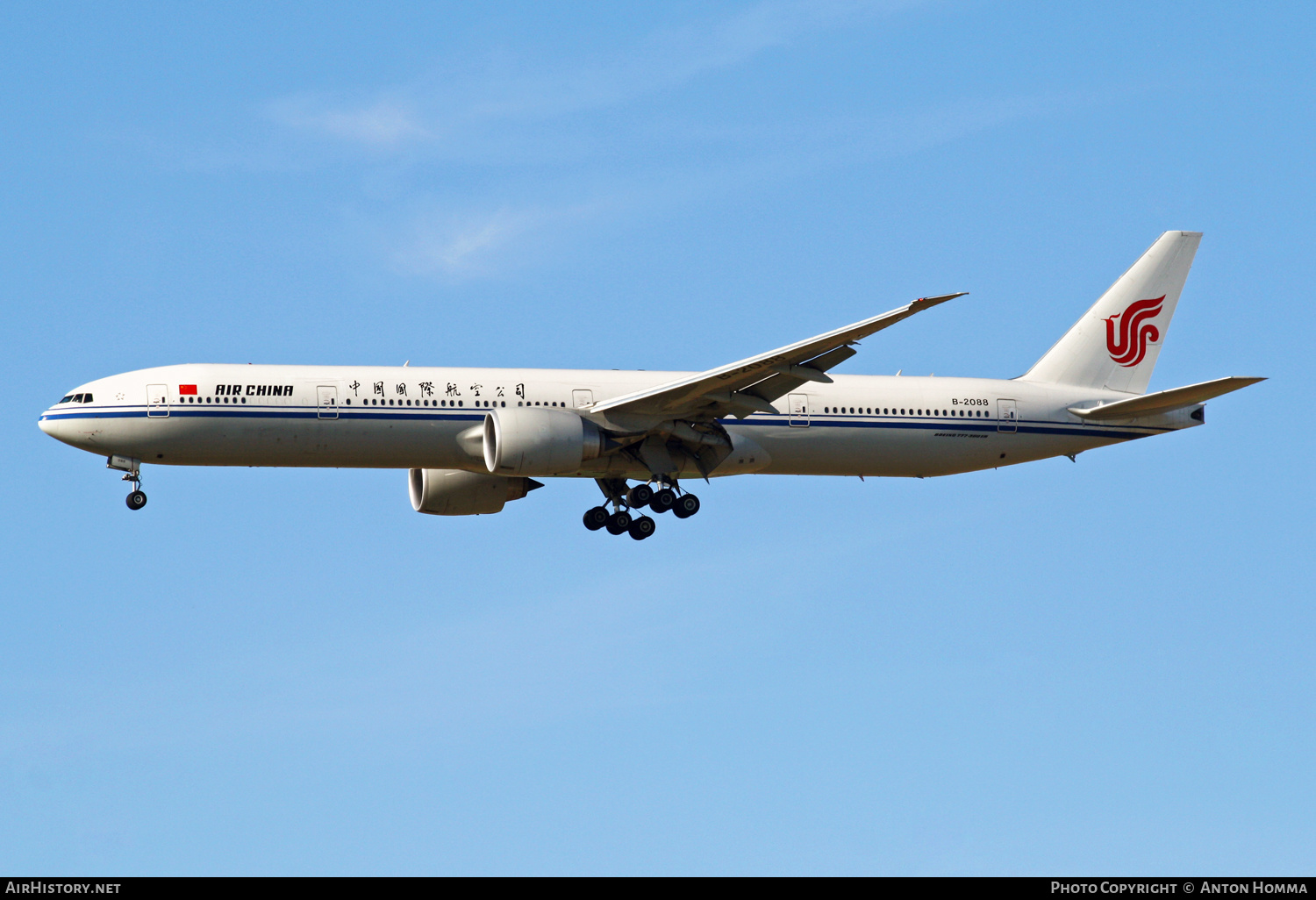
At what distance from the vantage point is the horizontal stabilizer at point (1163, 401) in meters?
41.8

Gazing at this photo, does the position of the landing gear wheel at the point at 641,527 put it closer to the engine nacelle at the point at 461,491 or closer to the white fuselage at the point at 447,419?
the white fuselage at the point at 447,419

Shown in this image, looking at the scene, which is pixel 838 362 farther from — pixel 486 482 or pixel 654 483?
pixel 486 482

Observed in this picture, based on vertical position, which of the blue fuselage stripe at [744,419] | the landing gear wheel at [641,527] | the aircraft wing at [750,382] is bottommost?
the landing gear wheel at [641,527]

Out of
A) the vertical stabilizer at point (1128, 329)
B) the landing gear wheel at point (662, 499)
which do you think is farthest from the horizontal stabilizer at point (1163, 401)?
the landing gear wheel at point (662, 499)

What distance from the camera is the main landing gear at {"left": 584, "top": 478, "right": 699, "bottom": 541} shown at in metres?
43.3

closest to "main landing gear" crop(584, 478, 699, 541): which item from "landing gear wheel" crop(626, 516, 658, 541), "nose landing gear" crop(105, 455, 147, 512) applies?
"landing gear wheel" crop(626, 516, 658, 541)

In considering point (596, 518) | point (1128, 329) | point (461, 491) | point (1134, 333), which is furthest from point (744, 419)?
point (1134, 333)

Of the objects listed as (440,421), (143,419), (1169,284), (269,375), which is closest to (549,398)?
(440,421)

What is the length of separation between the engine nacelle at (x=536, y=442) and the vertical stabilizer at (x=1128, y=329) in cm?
1469

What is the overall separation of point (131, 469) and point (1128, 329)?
28278 mm

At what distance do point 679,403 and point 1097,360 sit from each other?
46.4 feet

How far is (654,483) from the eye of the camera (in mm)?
43531
